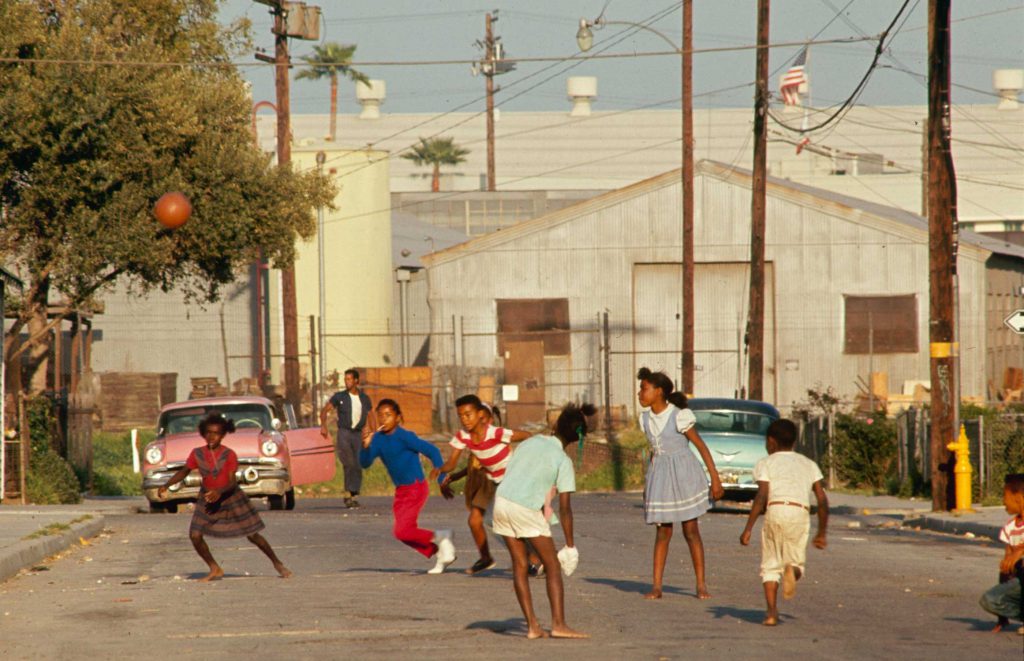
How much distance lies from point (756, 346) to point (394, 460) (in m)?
20.5

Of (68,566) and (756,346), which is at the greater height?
(756,346)

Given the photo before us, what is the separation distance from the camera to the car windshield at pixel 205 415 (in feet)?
75.2

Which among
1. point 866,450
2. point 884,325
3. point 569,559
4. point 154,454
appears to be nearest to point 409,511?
point 569,559

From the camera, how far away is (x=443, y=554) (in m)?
13.6

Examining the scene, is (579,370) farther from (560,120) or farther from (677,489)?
(560,120)

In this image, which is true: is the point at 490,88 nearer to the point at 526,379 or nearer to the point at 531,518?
the point at 526,379

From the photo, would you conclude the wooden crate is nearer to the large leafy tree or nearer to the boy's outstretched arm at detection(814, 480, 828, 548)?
the large leafy tree

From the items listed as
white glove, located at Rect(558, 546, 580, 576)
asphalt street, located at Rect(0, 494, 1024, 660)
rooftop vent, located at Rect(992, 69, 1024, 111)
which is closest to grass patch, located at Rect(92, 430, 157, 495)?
asphalt street, located at Rect(0, 494, 1024, 660)

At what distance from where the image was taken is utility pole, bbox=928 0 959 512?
21.5 metres

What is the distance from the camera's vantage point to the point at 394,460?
1348 cm

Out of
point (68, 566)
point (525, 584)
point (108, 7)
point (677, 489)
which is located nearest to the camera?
point (525, 584)

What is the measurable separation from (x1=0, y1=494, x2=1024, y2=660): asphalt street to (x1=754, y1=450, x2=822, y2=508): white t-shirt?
2.84 ft

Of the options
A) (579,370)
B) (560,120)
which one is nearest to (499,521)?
(579,370)

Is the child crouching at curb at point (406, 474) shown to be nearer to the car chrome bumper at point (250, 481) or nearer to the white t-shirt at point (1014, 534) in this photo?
the white t-shirt at point (1014, 534)
